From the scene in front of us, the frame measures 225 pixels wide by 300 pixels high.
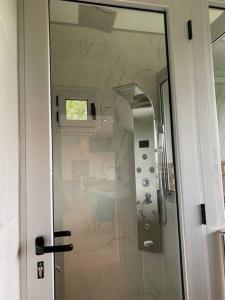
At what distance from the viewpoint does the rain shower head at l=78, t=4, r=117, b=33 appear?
148 centimetres

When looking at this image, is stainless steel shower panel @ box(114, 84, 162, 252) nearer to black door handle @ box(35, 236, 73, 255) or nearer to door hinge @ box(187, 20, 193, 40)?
door hinge @ box(187, 20, 193, 40)

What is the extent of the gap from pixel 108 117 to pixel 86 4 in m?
0.67

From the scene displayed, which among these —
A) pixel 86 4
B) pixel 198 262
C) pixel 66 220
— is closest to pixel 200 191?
pixel 198 262

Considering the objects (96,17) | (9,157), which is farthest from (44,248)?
(96,17)

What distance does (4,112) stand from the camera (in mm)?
890

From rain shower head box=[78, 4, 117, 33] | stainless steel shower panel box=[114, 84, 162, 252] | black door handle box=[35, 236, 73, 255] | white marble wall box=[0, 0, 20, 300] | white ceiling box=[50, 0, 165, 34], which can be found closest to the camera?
white marble wall box=[0, 0, 20, 300]

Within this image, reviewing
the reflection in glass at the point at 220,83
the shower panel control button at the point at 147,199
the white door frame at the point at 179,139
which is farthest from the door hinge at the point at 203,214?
the shower panel control button at the point at 147,199

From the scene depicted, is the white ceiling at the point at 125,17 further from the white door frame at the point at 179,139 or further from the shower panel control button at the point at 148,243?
the shower panel control button at the point at 148,243

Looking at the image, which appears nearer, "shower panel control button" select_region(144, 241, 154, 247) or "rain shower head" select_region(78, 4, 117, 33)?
"rain shower head" select_region(78, 4, 117, 33)

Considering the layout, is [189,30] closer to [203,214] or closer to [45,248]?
[203,214]

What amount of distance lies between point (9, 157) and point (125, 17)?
1.11 metres

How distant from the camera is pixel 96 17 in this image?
1.60 m

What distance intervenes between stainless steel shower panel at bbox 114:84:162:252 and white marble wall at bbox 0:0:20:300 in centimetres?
85

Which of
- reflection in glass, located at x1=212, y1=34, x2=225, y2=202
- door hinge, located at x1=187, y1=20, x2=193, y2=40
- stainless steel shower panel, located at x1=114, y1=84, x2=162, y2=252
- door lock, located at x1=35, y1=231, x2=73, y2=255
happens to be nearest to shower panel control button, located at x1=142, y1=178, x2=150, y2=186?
stainless steel shower panel, located at x1=114, y1=84, x2=162, y2=252
